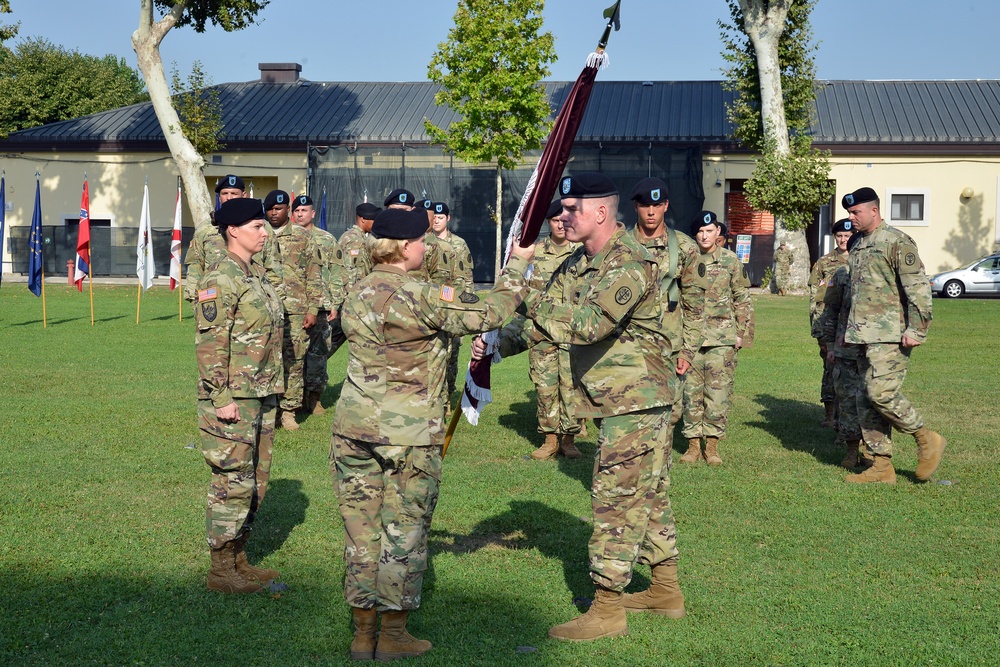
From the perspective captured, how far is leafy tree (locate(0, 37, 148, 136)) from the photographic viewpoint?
5453cm

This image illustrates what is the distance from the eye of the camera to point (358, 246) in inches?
465

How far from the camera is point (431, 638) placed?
18.5 ft

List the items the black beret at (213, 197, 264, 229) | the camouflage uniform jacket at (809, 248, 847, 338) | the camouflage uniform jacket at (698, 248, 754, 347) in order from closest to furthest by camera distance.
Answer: the black beret at (213, 197, 264, 229) < the camouflage uniform jacket at (698, 248, 754, 347) < the camouflage uniform jacket at (809, 248, 847, 338)

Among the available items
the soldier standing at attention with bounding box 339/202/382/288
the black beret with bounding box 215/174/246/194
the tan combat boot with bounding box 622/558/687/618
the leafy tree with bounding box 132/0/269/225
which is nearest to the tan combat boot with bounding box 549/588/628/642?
the tan combat boot with bounding box 622/558/687/618

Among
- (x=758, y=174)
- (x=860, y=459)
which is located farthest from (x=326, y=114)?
(x=860, y=459)

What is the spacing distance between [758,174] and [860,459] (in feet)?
81.0

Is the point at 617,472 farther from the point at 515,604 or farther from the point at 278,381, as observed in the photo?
the point at 278,381

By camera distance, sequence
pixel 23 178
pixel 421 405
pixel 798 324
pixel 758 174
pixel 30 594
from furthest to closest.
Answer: pixel 23 178, pixel 758 174, pixel 798 324, pixel 30 594, pixel 421 405

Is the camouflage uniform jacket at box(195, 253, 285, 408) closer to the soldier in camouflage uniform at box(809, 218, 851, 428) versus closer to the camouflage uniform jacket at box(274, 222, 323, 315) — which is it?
the camouflage uniform jacket at box(274, 222, 323, 315)

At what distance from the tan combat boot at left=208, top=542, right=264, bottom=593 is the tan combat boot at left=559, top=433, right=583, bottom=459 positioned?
4548 millimetres

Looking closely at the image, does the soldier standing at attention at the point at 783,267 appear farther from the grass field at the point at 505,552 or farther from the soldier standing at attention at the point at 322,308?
the soldier standing at attention at the point at 322,308

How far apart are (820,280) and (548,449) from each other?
4634 mm

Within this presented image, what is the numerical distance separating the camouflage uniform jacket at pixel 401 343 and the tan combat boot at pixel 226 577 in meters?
1.46

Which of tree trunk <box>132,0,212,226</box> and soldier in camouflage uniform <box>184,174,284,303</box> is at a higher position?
tree trunk <box>132,0,212,226</box>
